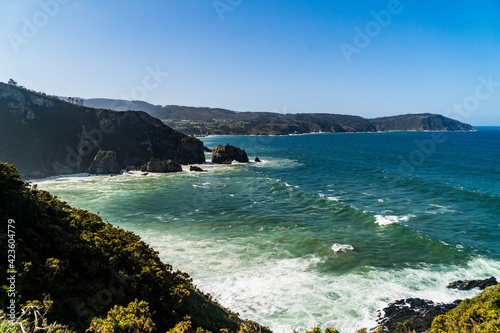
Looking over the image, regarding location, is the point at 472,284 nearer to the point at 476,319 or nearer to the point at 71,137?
the point at 476,319

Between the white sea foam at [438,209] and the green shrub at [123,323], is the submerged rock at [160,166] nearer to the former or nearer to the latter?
the white sea foam at [438,209]

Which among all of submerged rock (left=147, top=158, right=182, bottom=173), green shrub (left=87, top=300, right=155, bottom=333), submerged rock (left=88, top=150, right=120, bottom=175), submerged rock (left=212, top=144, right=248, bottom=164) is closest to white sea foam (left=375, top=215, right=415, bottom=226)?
green shrub (left=87, top=300, right=155, bottom=333)

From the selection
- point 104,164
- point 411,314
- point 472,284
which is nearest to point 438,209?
point 472,284

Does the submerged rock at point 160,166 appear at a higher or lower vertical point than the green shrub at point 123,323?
lower

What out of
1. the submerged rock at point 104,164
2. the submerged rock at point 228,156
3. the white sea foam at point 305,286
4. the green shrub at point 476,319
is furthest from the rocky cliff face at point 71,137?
the green shrub at point 476,319

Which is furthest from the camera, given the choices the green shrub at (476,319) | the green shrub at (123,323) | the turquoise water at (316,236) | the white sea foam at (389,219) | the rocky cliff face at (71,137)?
the rocky cliff face at (71,137)

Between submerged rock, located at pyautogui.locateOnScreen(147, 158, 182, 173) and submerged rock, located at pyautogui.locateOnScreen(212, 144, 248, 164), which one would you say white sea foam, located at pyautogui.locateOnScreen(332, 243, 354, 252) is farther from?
submerged rock, located at pyautogui.locateOnScreen(212, 144, 248, 164)
